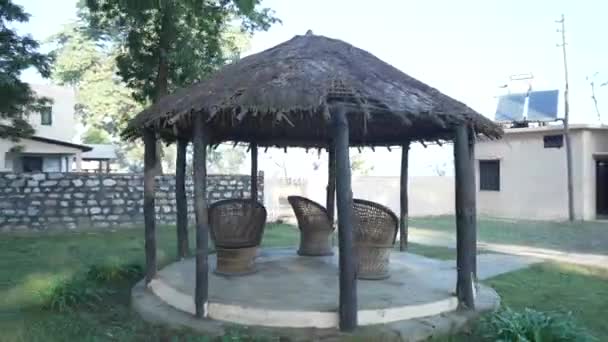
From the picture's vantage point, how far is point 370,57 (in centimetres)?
669

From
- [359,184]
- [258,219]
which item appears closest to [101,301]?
[258,219]


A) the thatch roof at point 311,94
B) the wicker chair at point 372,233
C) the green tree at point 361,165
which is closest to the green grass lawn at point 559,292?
the wicker chair at point 372,233

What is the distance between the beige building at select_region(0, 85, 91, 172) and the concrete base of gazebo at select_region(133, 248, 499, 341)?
15281 millimetres

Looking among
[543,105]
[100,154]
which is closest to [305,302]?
[543,105]

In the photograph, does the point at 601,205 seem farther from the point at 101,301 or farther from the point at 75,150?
the point at 75,150

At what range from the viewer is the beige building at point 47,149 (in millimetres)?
21453

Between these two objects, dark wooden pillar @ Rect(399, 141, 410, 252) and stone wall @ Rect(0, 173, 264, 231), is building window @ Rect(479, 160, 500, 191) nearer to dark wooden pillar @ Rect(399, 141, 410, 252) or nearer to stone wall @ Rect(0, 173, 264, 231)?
stone wall @ Rect(0, 173, 264, 231)

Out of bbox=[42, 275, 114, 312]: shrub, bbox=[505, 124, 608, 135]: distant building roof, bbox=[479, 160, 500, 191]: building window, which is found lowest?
bbox=[42, 275, 114, 312]: shrub

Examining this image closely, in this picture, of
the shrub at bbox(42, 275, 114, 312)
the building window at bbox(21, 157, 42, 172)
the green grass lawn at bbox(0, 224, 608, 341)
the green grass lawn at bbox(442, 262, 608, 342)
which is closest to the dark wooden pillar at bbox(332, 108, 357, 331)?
the green grass lawn at bbox(442, 262, 608, 342)

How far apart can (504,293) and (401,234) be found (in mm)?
2332

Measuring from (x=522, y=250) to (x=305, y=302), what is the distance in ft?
25.9

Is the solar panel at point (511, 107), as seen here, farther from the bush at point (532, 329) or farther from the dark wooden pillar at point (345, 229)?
the dark wooden pillar at point (345, 229)

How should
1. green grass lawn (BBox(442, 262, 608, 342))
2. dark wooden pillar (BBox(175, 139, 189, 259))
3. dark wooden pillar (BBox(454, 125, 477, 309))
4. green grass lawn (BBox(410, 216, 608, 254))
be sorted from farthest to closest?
1. green grass lawn (BBox(410, 216, 608, 254))
2. dark wooden pillar (BBox(175, 139, 189, 259))
3. green grass lawn (BBox(442, 262, 608, 342))
4. dark wooden pillar (BBox(454, 125, 477, 309))

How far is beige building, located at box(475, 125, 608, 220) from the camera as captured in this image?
19.0m
